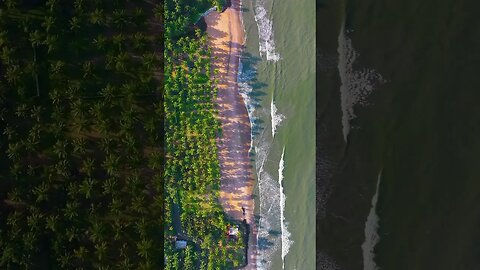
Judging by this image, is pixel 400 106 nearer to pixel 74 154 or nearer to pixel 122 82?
pixel 122 82

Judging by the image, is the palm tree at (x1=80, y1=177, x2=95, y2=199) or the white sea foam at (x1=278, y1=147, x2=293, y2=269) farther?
the white sea foam at (x1=278, y1=147, x2=293, y2=269)

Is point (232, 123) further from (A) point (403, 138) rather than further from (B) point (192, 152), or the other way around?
(A) point (403, 138)

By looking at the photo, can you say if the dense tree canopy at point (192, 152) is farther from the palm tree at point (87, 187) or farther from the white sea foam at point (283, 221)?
the palm tree at point (87, 187)

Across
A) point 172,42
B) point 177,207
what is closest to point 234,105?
point 172,42

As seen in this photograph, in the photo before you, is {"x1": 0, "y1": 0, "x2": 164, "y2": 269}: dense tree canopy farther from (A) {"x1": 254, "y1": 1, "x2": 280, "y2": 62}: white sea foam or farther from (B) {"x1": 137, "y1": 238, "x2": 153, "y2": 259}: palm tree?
(A) {"x1": 254, "y1": 1, "x2": 280, "y2": 62}: white sea foam

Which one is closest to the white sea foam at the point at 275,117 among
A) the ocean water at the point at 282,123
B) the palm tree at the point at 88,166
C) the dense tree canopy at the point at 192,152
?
the ocean water at the point at 282,123

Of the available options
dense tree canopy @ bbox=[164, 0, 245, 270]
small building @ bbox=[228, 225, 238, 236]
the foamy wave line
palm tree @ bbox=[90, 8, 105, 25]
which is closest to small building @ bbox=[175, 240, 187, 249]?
dense tree canopy @ bbox=[164, 0, 245, 270]
